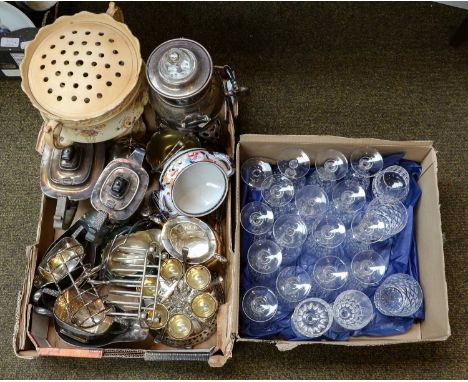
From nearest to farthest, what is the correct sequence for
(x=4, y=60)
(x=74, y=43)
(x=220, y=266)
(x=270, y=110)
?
(x=74, y=43), (x=220, y=266), (x=4, y=60), (x=270, y=110)

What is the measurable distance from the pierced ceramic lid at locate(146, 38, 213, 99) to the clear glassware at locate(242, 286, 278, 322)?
18.6 inches

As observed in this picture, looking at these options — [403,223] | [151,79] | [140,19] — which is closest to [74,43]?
[151,79]

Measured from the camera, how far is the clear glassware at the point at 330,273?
3.88 feet

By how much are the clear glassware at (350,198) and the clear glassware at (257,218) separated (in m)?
0.16

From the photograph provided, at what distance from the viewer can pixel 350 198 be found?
4.06 feet

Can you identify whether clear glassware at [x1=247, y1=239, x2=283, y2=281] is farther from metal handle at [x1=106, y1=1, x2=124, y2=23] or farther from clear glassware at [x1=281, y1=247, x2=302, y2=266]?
metal handle at [x1=106, y1=1, x2=124, y2=23]

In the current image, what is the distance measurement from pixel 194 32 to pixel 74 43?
1.97ft

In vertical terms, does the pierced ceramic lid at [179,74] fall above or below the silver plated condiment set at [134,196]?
above

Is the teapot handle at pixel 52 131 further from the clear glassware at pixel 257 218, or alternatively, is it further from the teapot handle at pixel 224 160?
the clear glassware at pixel 257 218

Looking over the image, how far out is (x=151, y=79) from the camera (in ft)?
3.48

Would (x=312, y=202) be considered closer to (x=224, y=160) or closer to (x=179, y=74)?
(x=224, y=160)

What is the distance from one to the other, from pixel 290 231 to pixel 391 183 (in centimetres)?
27

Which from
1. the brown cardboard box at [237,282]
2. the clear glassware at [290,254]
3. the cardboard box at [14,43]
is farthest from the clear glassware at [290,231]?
the cardboard box at [14,43]

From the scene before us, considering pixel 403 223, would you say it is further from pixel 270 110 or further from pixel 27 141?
pixel 27 141
